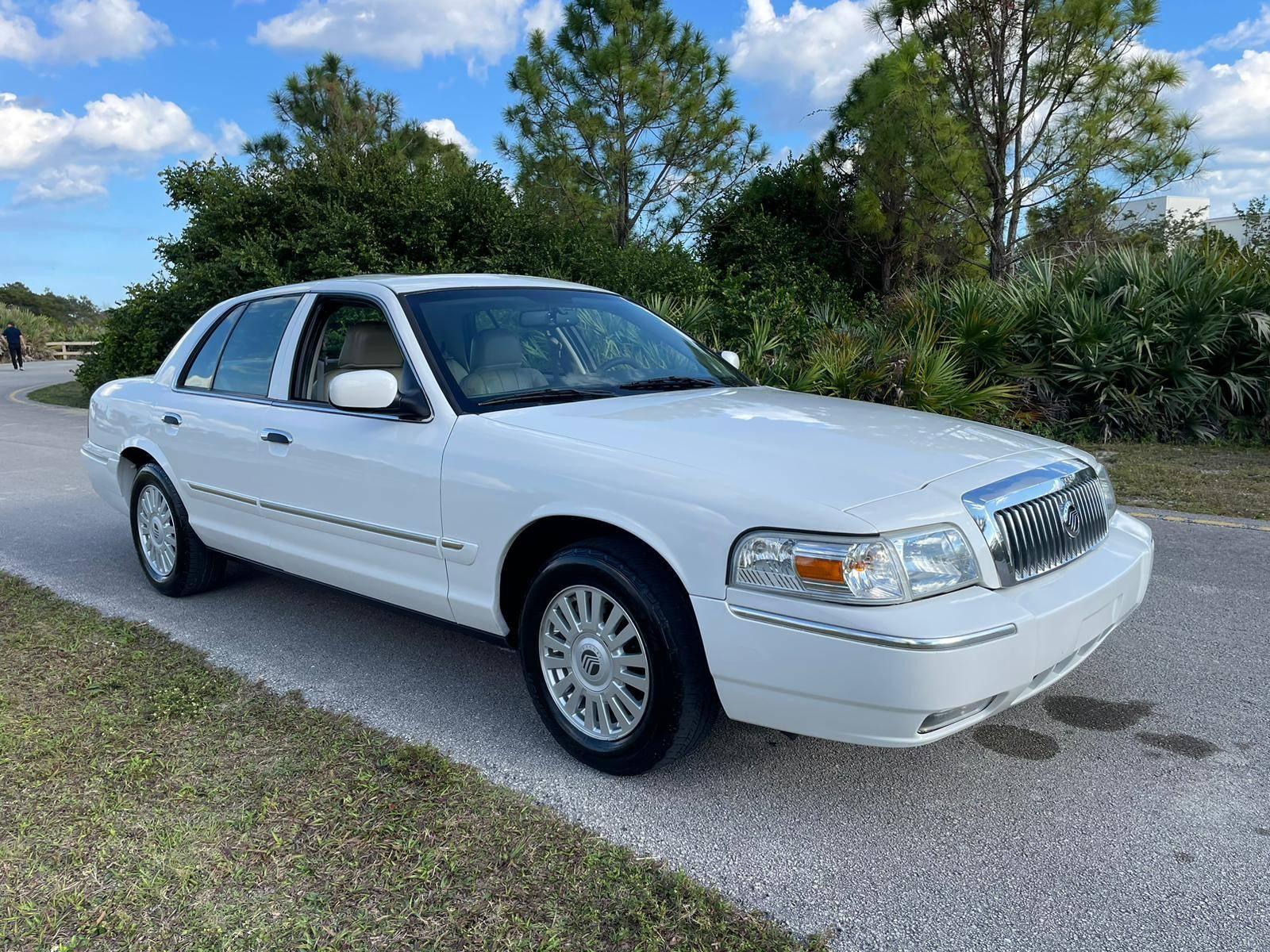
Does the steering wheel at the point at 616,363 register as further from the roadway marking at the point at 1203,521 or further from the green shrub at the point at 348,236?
the green shrub at the point at 348,236

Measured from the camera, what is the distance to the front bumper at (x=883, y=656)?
9.42 ft

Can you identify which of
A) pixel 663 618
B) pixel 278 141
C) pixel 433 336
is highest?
pixel 278 141

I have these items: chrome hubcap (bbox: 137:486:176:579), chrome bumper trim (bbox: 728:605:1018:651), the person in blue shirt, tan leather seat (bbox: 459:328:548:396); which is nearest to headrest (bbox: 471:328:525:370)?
tan leather seat (bbox: 459:328:548:396)

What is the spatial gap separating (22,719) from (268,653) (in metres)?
1.05

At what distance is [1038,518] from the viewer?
11.0ft

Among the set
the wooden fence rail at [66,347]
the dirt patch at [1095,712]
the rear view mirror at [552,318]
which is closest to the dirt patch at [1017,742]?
the dirt patch at [1095,712]

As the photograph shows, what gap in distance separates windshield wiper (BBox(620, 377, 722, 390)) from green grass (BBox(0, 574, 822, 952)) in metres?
1.67

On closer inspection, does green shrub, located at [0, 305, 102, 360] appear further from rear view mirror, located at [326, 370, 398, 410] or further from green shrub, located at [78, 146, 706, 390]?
rear view mirror, located at [326, 370, 398, 410]

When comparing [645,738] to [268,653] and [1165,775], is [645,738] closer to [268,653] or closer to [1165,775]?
[1165,775]

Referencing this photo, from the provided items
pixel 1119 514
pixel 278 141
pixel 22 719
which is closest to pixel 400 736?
pixel 22 719

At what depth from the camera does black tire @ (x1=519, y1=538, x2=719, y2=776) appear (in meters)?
3.25

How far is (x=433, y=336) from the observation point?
4.25m

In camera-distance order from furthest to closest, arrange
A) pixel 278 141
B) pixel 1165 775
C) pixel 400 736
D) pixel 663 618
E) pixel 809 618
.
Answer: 1. pixel 278 141
2. pixel 400 736
3. pixel 1165 775
4. pixel 663 618
5. pixel 809 618

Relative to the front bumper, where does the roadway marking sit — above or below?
below
